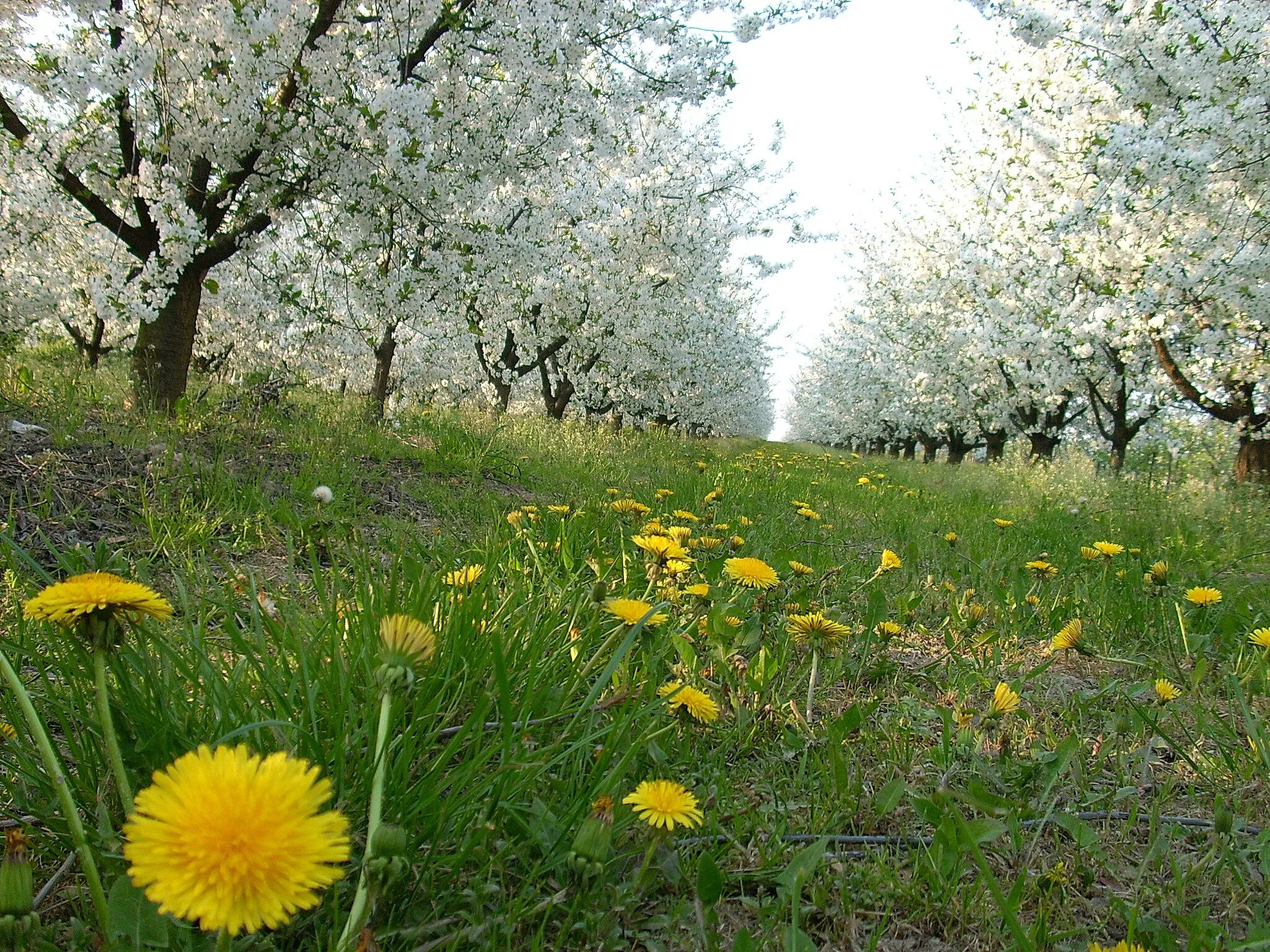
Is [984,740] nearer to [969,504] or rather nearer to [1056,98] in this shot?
[969,504]

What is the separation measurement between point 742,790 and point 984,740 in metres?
0.59

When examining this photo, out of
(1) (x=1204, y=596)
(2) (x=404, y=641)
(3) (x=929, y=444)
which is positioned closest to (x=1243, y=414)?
(1) (x=1204, y=596)

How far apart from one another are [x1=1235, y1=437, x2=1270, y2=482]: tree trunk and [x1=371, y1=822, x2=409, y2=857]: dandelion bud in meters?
9.93

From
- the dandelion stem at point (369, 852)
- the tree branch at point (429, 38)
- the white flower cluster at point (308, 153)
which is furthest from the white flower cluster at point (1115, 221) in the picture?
the dandelion stem at point (369, 852)

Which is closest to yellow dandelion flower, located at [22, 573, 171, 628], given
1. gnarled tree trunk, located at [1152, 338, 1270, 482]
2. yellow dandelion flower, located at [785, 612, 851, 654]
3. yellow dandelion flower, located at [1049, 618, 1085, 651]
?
yellow dandelion flower, located at [785, 612, 851, 654]

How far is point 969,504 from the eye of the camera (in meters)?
6.51

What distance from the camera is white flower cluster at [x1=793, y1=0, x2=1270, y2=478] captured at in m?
5.52

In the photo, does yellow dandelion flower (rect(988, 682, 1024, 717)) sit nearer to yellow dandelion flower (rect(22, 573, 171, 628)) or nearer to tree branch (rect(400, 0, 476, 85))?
yellow dandelion flower (rect(22, 573, 171, 628))

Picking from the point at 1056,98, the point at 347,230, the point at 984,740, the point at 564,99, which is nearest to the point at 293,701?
the point at 984,740

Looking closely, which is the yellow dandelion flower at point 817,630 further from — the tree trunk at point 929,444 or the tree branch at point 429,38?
the tree trunk at point 929,444

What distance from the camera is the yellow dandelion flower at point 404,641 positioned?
75cm

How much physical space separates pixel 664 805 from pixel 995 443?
20.6 m

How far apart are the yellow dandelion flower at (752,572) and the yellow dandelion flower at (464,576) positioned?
1.75ft

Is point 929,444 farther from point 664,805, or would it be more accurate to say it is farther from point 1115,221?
point 664,805
